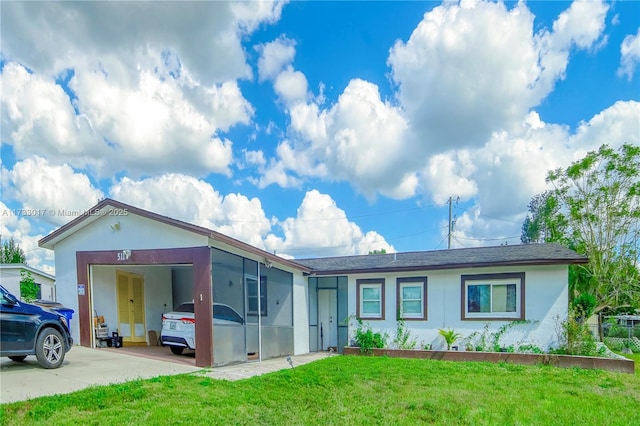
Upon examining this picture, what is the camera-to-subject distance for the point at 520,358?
9.99 metres

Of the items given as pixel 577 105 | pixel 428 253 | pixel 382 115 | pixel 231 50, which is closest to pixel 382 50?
pixel 382 115

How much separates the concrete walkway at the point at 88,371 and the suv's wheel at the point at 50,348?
0.16m

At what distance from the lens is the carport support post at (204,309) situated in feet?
28.3

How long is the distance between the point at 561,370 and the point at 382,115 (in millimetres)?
9420

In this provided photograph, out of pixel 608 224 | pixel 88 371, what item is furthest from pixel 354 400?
pixel 608 224

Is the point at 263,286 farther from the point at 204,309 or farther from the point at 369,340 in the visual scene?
the point at 369,340

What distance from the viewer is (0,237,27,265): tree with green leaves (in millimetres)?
32406

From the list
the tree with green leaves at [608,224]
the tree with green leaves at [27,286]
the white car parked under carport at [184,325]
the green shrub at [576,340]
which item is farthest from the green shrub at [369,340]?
the tree with green leaves at [27,286]

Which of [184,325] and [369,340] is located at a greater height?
[184,325]

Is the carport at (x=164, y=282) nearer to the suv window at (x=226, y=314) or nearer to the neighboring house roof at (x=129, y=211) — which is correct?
the neighboring house roof at (x=129, y=211)

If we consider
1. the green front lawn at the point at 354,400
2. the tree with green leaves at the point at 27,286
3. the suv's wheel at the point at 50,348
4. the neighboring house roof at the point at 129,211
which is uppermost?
the neighboring house roof at the point at 129,211

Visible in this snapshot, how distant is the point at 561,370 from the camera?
8.88m

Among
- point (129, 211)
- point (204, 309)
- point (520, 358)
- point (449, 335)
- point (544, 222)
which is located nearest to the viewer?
point (204, 309)

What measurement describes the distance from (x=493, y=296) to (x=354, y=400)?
23.0ft
